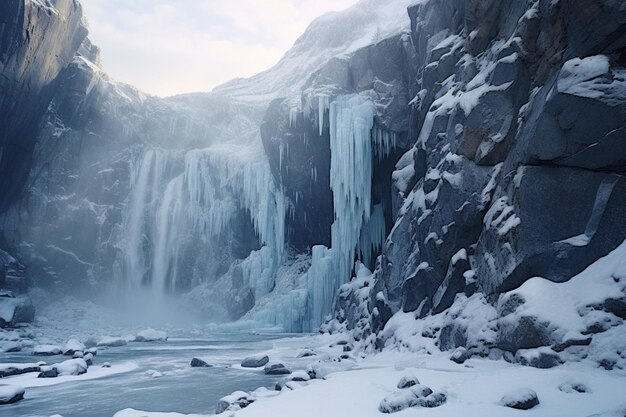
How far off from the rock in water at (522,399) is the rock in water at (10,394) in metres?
10.5

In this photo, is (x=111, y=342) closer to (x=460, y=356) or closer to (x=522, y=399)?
(x=460, y=356)

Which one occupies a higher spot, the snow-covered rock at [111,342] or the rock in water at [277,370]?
the rock in water at [277,370]

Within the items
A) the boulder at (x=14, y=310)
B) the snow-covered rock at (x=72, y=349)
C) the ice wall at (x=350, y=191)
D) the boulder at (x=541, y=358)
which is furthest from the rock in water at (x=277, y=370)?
the boulder at (x=14, y=310)

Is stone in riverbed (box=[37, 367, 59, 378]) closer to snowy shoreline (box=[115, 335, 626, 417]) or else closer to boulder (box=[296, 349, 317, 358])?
snowy shoreline (box=[115, 335, 626, 417])

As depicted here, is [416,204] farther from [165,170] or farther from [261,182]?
[165,170]

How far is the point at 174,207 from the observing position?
44.3 m

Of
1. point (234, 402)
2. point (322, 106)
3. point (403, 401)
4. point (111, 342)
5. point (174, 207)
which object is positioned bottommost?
point (111, 342)

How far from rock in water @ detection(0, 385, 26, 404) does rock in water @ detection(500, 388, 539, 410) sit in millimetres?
10547

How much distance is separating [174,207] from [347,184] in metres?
22.7

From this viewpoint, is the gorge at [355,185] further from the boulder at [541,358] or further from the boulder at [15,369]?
the boulder at [15,369]

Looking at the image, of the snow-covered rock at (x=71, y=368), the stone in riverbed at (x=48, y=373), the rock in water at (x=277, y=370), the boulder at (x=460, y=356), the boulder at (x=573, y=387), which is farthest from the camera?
the snow-covered rock at (x=71, y=368)

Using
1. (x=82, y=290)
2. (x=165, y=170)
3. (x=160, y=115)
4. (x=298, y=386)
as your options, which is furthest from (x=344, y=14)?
(x=298, y=386)

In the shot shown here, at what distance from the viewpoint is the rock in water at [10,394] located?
397 inches

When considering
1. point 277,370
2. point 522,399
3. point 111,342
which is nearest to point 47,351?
point 111,342
